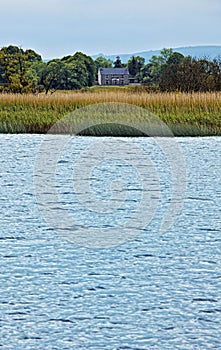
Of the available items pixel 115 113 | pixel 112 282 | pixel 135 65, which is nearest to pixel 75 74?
pixel 135 65

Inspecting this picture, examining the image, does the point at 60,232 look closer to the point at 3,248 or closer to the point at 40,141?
the point at 3,248

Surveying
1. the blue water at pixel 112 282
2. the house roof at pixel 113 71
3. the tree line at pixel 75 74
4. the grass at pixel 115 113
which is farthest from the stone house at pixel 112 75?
the blue water at pixel 112 282

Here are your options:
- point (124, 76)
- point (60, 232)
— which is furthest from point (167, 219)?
point (124, 76)

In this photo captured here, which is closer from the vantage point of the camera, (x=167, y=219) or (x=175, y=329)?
(x=175, y=329)

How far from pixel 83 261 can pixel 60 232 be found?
1.03 metres

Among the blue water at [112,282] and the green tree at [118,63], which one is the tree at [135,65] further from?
the blue water at [112,282]

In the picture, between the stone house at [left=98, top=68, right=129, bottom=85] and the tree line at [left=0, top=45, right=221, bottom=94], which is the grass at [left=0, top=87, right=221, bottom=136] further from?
the stone house at [left=98, top=68, right=129, bottom=85]

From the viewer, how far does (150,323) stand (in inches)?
173

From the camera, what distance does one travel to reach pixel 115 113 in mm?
18875

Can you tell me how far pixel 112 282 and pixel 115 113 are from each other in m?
13.9

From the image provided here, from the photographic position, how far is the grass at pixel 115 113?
18.1 m

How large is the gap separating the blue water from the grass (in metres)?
9.38

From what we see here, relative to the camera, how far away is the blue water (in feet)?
13.8

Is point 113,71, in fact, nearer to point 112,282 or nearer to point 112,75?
point 112,75
